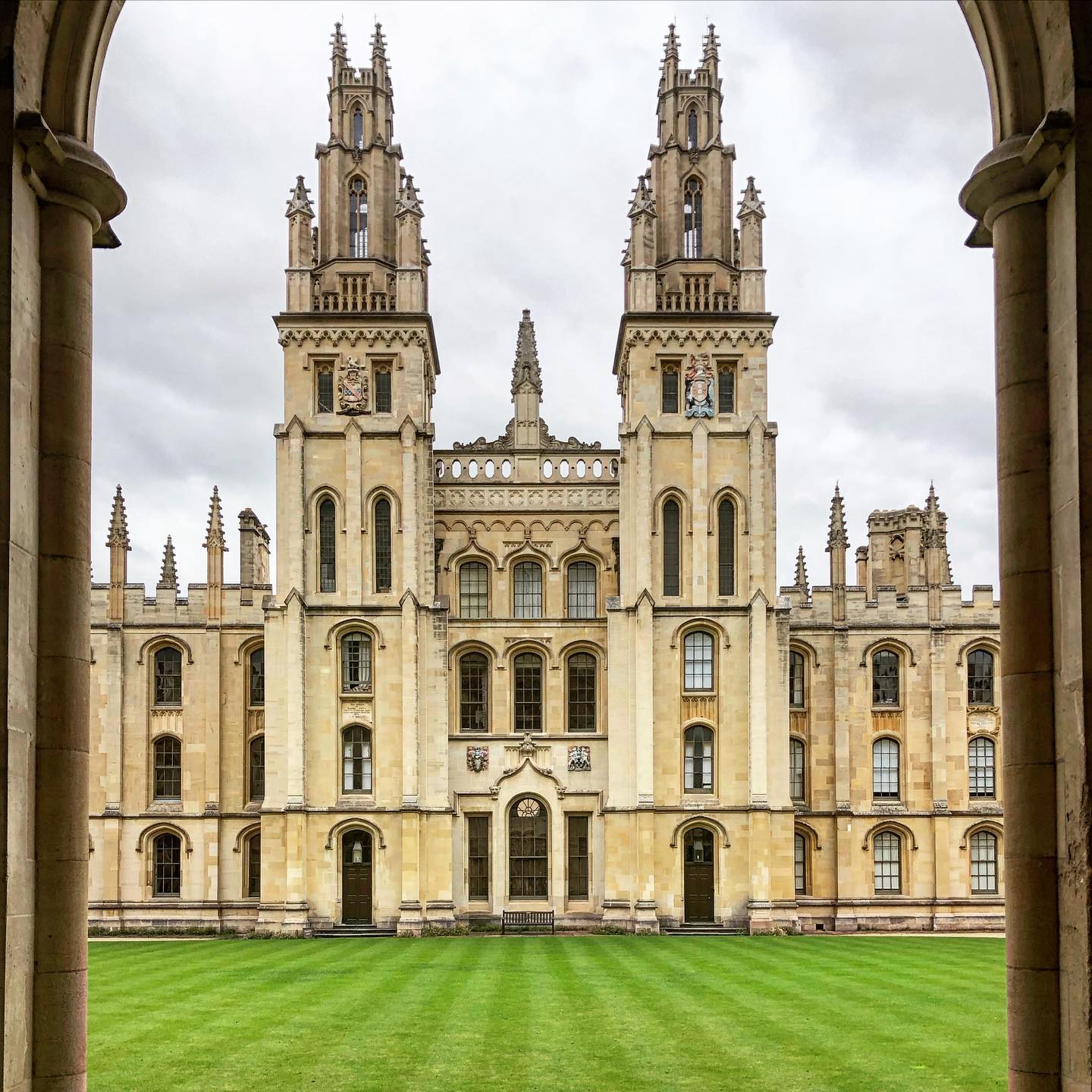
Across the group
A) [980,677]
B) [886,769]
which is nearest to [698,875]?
[886,769]

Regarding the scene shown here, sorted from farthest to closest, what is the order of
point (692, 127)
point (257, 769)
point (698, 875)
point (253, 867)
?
point (692, 127)
point (257, 769)
point (253, 867)
point (698, 875)

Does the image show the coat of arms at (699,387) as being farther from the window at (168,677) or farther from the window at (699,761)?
the window at (168,677)

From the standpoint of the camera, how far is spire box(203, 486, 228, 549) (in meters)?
48.3

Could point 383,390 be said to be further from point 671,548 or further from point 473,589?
point 671,548

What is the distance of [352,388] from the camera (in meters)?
46.6

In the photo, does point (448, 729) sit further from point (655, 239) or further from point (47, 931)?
point (47, 931)

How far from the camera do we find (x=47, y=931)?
957 centimetres

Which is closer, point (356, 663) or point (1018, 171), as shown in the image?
point (1018, 171)

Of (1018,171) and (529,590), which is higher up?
(1018,171)

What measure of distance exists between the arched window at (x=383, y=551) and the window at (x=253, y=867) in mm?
10344

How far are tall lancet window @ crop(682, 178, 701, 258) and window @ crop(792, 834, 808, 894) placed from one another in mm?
20998

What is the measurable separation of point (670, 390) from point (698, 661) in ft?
30.4

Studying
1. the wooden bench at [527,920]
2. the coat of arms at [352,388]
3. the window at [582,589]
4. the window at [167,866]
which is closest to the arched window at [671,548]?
the window at [582,589]

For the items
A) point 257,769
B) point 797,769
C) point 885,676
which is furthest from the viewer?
point 885,676
